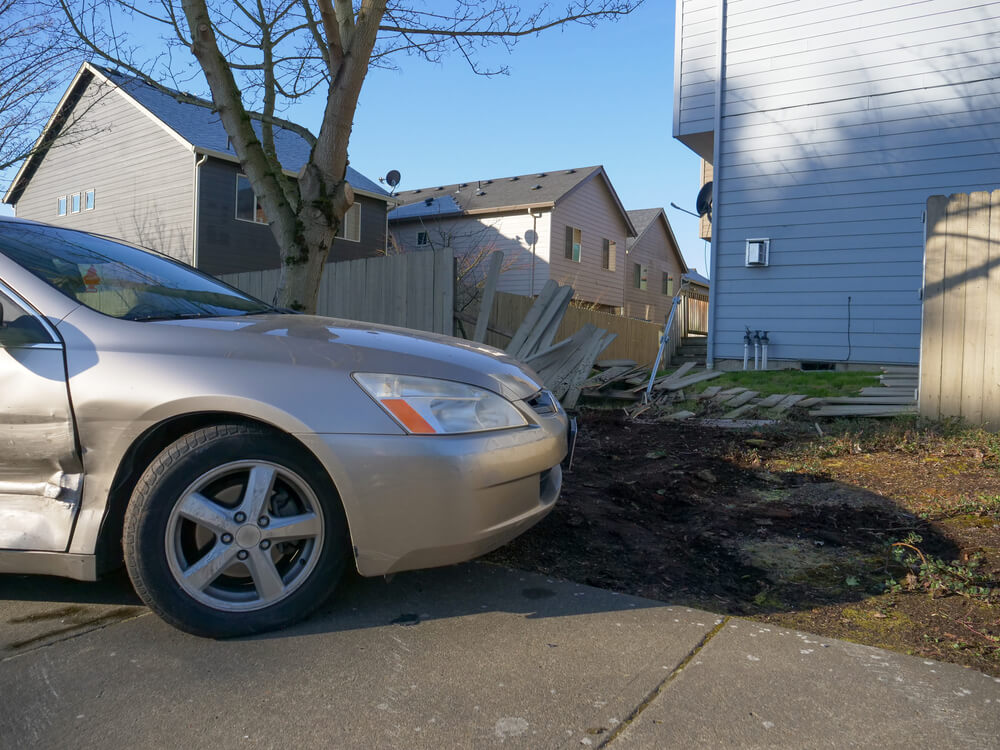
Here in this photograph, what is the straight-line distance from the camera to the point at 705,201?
1561 cm

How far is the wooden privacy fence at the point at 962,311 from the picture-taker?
626cm

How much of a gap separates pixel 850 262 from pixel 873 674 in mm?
10099

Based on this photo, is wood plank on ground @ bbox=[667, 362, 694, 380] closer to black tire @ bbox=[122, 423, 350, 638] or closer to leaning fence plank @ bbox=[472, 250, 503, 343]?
leaning fence plank @ bbox=[472, 250, 503, 343]

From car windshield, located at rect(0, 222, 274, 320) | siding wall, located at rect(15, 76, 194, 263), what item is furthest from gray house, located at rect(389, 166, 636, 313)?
car windshield, located at rect(0, 222, 274, 320)


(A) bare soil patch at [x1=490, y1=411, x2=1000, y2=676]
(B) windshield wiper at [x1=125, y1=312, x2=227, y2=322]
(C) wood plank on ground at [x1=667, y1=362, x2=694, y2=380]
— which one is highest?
(B) windshield wiper at [x1=125, y1=312, x2=227, y2=322]

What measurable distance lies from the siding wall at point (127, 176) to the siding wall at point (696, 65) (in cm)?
1336

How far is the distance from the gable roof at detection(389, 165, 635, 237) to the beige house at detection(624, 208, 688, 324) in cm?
227

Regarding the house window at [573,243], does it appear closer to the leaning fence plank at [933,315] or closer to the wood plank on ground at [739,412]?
the wood plank on ground at [739,412]

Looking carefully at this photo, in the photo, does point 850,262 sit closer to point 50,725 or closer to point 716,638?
point 716,638

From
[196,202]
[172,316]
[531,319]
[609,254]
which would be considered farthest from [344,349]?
[609,254]

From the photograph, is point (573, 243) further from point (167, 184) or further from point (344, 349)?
point (344, 349)

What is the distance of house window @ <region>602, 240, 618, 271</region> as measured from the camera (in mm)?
29234

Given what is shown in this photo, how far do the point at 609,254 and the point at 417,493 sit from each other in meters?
27.9

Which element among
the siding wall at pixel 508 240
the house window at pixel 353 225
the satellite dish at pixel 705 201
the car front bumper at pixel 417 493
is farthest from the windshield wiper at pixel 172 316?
the siding wall at pixel 508 240
